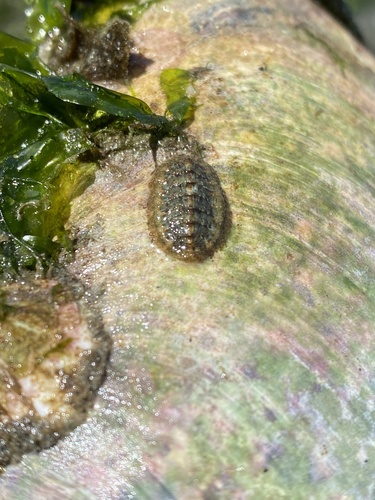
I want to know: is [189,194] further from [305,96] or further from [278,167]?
[305,96]

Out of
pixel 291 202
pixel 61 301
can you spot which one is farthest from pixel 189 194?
pixel 61 301

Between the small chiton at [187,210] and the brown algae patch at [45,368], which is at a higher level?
the small chiton at [187,210]

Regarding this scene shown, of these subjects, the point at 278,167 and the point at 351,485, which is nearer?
the point at 351,485

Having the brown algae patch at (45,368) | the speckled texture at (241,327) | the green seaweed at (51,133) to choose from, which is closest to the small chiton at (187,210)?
the speckled texture at (241,327)

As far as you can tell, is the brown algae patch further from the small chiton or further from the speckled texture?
the small chiton

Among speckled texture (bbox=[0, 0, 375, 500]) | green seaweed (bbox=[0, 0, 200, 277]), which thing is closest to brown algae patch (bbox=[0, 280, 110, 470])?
speckled texture (bbox=[0, 0, 375, 500])

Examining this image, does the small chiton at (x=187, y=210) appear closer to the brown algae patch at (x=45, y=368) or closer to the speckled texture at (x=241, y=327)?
the speckled texture at (x=241, y=327)
